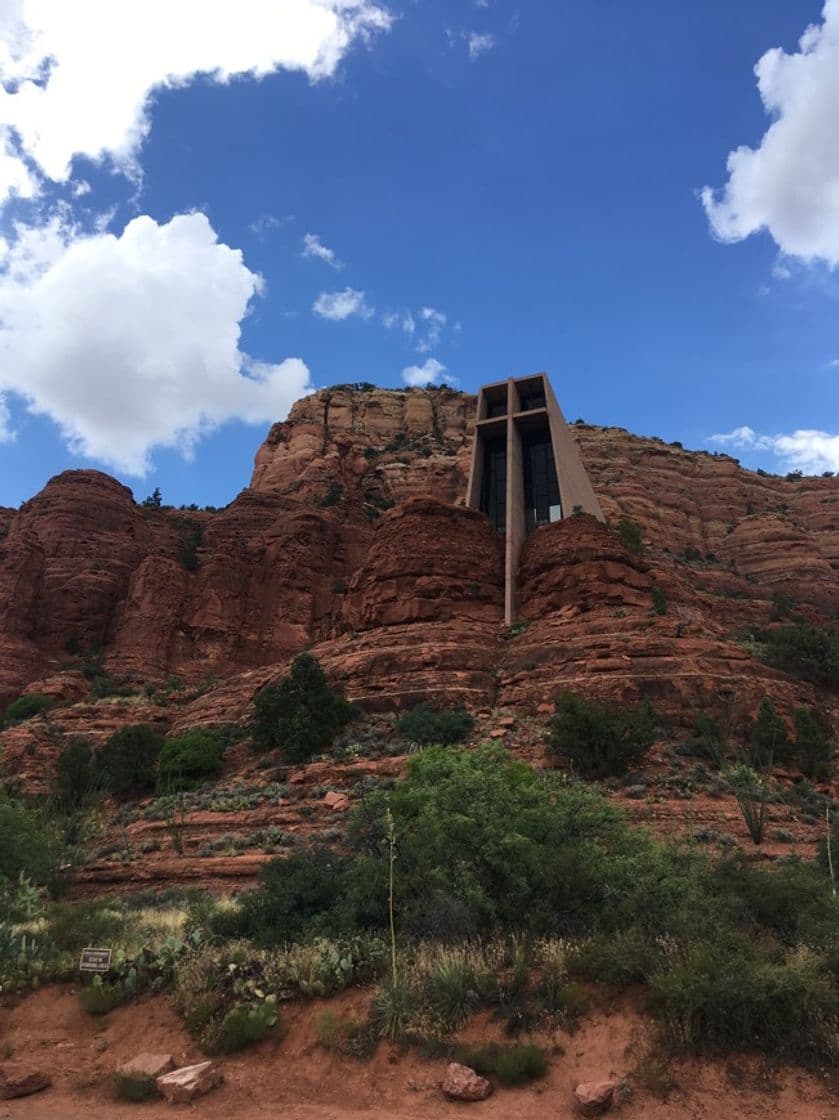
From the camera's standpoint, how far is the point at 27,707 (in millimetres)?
37875

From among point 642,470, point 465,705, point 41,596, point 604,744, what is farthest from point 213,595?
point 642,470

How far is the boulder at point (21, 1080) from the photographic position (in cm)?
637

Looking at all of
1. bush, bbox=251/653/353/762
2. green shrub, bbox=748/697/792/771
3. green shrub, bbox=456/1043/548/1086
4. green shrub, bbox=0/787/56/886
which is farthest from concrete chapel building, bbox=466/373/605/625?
green shrub, bbox=456/1043/548/1086

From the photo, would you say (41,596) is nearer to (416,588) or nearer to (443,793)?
(416,588)

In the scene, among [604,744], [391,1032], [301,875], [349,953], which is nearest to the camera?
[391,1032]

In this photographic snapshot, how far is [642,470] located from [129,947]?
84.3m

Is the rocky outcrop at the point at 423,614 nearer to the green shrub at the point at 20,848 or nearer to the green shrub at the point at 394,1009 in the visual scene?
the green shrub at the point at 20,848

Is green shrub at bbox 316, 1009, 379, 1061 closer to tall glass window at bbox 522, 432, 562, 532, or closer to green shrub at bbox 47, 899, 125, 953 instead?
green shrub at bbox 47, 899, 125, 953

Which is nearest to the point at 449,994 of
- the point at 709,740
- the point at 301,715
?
the point at 709,740

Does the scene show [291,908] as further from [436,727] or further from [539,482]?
[539,482]

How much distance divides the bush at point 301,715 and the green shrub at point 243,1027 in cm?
1765

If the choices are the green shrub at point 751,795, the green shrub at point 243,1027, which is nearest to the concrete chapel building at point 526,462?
the green shrub at point 751,795

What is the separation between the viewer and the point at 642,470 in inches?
3364

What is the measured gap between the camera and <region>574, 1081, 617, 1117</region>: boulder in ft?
18.0
